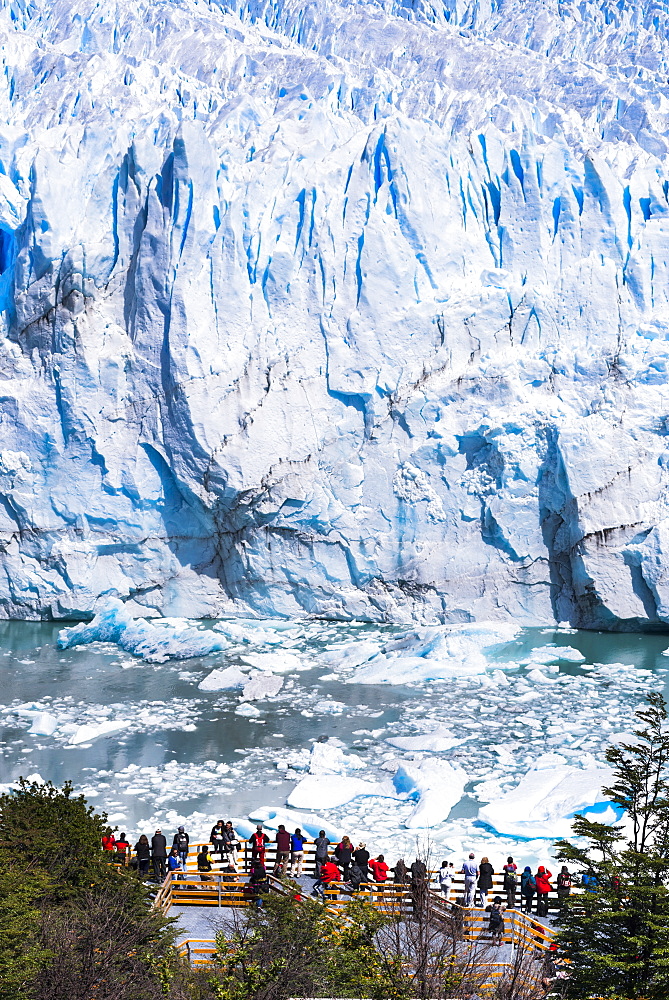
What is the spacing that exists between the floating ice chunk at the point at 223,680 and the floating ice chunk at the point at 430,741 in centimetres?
370

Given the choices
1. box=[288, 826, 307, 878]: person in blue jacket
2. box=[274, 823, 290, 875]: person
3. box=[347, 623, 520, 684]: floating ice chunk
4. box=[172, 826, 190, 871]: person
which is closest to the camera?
box=[288, 826, 307, 878]: person in blue jacket

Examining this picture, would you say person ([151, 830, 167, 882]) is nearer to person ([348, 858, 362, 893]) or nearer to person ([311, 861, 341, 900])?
person ([311, 861, 341, 900])

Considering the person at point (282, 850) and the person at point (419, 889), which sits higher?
the person at point (419, 889)

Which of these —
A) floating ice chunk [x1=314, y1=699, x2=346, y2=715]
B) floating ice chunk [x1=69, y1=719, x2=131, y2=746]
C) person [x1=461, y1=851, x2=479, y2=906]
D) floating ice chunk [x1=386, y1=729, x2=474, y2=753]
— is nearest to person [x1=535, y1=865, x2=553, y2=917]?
person [x1=461, y1=851, x2=479, y2=906]

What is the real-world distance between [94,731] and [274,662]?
4457 millimetres

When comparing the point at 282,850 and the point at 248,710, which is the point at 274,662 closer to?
the point at 248,710

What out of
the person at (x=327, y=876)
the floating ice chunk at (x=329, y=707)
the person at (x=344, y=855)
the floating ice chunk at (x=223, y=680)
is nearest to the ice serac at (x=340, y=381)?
the floating ice chunk at (x=223, y=680)

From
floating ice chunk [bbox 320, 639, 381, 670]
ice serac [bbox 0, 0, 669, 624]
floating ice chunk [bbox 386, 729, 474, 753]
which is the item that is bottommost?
floating ice chunk [bbox 386, 729, 474, 753]

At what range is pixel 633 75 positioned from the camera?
31.6 metres

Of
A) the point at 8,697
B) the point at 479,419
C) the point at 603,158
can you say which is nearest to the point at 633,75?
the point at 603,158

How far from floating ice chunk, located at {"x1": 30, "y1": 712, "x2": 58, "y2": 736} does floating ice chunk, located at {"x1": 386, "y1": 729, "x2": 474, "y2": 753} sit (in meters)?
5.19

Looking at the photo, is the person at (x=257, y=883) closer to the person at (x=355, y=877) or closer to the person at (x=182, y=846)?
the person at (x=355, y=877)

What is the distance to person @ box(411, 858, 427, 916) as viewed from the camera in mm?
6453

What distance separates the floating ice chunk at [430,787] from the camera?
12.1 metres
